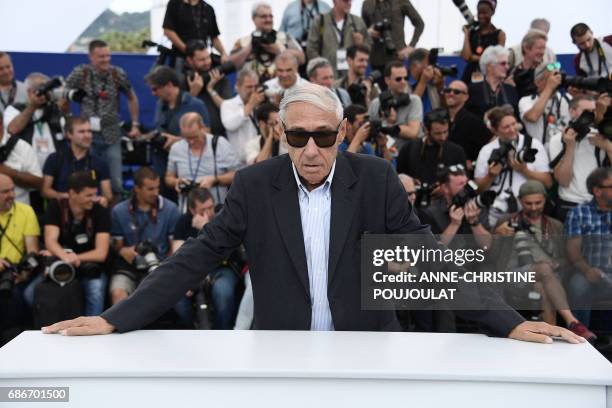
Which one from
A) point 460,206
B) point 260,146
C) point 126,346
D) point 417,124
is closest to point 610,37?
point 417,124

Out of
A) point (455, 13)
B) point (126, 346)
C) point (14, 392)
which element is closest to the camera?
point (14, 392)

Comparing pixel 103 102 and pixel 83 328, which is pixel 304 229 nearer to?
pixel 83 328

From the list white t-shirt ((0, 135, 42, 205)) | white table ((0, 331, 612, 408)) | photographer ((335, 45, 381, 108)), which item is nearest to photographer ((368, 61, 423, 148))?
photographer ((335, 45, 381, 108))

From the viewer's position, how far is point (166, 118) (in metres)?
6.87

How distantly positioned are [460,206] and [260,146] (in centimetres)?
155

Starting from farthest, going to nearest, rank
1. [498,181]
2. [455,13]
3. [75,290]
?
[455,13] < [498,181] < [75,290]

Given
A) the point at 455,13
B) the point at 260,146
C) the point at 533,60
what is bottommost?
the point at 260,146

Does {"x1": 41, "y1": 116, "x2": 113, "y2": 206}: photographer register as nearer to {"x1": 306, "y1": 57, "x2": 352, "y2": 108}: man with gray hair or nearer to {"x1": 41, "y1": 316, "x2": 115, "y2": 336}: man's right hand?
{"x1": 306, "y1": 57, "x2": 352, "y2": 108}: man with gray hair

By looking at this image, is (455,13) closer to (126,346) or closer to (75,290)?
(75,290)

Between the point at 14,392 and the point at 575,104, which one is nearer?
the point at 14,392

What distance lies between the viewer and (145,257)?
5.52 metres

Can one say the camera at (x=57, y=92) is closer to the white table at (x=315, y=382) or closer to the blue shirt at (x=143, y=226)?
the blue shirt at (x=143, y=226)

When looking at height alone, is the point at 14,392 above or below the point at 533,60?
below

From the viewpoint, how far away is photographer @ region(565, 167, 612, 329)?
218 inches
